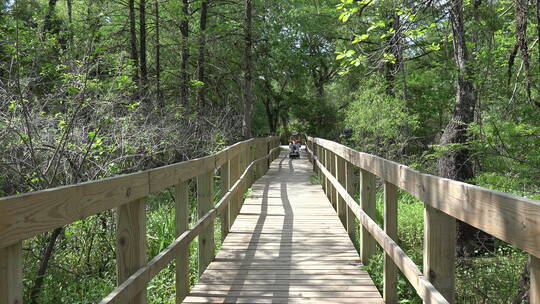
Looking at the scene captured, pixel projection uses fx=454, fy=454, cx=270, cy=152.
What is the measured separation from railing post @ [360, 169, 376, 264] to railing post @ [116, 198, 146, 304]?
107 inches

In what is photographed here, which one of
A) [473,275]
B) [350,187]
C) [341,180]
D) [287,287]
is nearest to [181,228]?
[287,287]

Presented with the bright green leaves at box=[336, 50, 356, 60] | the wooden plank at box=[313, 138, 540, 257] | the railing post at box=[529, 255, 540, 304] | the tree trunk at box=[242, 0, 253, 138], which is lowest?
the railing post at box=[529, 255, 540, 304]

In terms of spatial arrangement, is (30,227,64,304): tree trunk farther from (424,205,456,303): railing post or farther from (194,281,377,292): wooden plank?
(424,205,456,303): railing post

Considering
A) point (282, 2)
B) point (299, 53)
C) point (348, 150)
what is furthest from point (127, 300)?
point (299, 53)

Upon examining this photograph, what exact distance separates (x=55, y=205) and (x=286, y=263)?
11.9ft

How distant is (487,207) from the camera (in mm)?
2002

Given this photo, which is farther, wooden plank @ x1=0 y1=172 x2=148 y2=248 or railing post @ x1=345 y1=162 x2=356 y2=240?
railing post @ x1=345 y1=162 x2=356 y2=240

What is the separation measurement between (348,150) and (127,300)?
4124 millimetres

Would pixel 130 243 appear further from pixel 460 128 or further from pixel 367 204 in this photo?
pixel 460 128

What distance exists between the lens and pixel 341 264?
206 inches

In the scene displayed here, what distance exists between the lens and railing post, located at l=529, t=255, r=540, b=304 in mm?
1651

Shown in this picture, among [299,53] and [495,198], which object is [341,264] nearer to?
[495,198]

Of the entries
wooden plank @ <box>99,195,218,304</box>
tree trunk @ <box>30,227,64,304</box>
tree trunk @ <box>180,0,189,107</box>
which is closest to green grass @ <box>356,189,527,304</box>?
wooden plank @ <box>99,195,218,304</box>

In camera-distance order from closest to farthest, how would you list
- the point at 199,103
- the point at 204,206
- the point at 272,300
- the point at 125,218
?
the point at 125,218 → the point at 272,300 → the point at 204,206 → the point at 199,103
